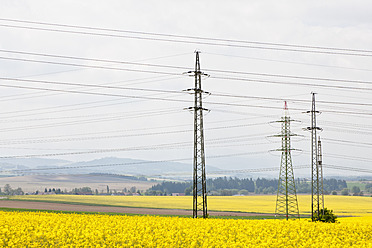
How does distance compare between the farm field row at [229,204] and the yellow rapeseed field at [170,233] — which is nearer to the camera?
the yellow rapeseed field at [170,233]

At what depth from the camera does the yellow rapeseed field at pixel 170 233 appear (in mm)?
26188

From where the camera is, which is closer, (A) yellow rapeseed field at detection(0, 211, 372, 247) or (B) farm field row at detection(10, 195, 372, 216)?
(A) yellow rapeseed field at detection(0, 211, 372, 247)

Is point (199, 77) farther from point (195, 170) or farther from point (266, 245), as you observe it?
point (266, 245)

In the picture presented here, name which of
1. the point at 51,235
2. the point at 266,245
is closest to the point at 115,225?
the point at 51,235

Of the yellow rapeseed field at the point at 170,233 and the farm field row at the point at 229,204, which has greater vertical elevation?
the yellow rapeseed field at the point at 170,233

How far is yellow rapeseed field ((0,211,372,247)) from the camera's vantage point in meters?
26.2

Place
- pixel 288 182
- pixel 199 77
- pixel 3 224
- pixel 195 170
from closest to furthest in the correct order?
1. pixel 3 224
2. pixel 195 170
3. pixel 199 77
4. pixel 288 182

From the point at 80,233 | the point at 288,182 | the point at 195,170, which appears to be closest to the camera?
the point at 80,233

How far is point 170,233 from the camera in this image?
92.3ft

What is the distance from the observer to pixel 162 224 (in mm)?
32188

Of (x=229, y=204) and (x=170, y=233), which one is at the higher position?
(x=170, y=233)

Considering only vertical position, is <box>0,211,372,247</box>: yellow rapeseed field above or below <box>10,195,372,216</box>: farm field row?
above

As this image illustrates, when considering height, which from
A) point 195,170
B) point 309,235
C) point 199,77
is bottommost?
point 309,235

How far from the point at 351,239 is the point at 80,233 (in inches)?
627
